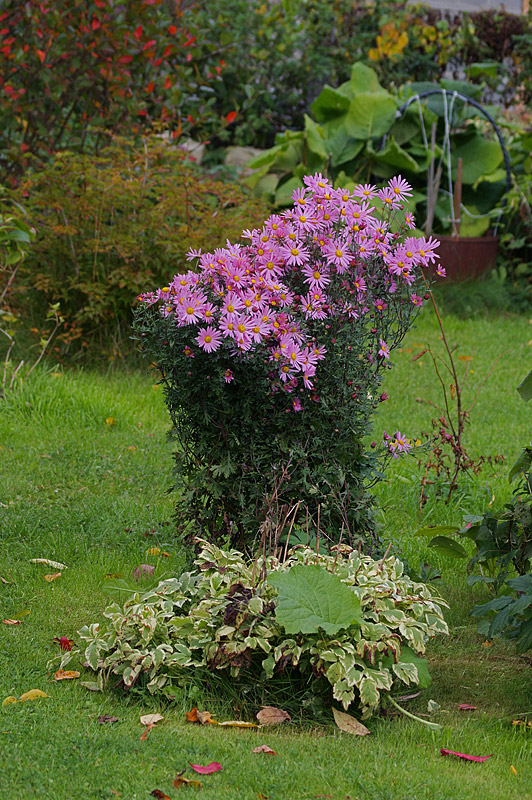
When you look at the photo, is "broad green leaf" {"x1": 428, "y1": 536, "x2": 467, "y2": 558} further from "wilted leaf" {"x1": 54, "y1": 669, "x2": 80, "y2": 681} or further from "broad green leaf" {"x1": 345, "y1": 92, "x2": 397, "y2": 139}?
"broad green leaf" {"x1": 345, "y1": 92, "x2": 397, "y2": 139}

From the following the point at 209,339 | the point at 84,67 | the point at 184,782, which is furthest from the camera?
the point at 84,67

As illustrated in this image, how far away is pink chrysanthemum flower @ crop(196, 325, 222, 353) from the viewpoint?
2.89 metres

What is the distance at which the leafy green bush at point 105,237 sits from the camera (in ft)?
20.7

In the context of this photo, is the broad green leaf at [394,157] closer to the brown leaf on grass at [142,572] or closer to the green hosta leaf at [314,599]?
the brown leaf on grass at [142,572]

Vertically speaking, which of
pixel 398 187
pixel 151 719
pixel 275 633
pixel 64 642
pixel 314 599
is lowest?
pixel 64 642

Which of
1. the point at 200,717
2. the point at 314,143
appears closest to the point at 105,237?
the point at 314,143

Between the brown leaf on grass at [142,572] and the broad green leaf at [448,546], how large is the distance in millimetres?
1115

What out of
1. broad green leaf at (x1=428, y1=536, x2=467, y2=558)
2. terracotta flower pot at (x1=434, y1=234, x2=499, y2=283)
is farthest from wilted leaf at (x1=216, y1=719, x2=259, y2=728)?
terracotta flower pot at (x1=434, y1=234, x2=499, y2=283)

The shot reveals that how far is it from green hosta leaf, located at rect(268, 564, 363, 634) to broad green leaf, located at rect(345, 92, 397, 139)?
278 inches

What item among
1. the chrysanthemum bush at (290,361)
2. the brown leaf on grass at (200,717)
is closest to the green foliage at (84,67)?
the chrysanthemum bush at (290,361)

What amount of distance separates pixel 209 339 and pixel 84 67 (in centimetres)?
498

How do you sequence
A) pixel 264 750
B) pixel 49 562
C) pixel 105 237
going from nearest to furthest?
pixel 264 750, pixel 49 562, pixel 105 237

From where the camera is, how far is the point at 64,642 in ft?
9.62

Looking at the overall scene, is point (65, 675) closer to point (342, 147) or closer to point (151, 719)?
point (151, 719)
